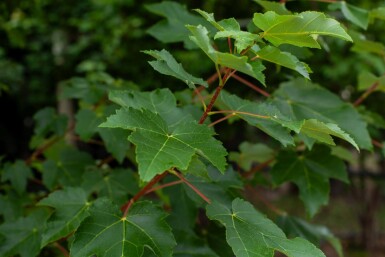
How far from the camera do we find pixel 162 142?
906 millimetres

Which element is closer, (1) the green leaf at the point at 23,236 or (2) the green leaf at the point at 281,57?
(2) the green leaf at the point at 281,57

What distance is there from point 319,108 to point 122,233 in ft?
2.44

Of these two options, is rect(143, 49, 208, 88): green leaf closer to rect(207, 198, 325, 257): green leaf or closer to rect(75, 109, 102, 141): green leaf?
rect(207, 198, 325, 257): green leaf

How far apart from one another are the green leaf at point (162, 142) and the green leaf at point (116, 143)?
0.46 meters

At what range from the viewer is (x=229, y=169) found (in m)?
1.35

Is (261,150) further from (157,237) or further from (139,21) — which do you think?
(139,21)

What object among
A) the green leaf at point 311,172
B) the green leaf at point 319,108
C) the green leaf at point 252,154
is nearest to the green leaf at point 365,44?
the green leaf at point 319,108

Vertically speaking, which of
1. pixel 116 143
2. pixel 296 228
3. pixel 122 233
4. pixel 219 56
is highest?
pixel 219 56

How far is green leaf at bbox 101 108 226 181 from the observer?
0.84 metres

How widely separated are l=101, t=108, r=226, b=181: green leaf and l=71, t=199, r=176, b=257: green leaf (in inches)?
7.5

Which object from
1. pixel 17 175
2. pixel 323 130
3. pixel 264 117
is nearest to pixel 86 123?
pixel 17 175

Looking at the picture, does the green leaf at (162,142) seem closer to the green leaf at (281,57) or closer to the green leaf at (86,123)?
the green leaf at (281,57)

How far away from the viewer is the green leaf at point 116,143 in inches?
55.9

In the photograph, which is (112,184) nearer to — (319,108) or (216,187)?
(216,187)
